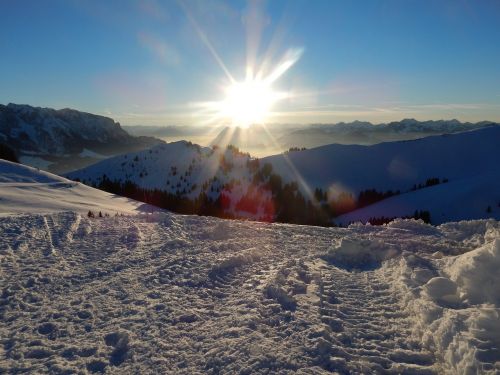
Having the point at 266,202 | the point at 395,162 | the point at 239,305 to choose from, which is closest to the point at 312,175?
the point at 266,202

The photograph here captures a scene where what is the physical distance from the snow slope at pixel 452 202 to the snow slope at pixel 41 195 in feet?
76.5

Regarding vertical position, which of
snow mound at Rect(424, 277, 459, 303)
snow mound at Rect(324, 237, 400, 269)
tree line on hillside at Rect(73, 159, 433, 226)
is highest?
snow mound at Rect(424, 277, 459, 303)

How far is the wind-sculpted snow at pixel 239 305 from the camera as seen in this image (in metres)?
4.88

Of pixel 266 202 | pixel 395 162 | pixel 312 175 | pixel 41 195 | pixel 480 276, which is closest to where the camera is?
pixel 480 276

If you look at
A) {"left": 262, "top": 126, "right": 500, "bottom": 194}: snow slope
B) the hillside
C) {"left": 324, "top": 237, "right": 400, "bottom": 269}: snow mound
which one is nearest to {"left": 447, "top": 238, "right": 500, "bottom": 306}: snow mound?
{"left": 324, "top": 237, "right": 400, "bottom": 269}: snow mound

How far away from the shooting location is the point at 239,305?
6.55m

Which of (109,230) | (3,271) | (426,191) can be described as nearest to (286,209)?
(426,191)

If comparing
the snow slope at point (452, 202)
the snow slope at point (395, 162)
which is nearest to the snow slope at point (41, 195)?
the snow slope at point (452, 202)

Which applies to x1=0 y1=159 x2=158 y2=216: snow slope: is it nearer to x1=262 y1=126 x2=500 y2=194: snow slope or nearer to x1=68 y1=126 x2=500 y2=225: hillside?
x1=68 y1=126 x2=500 y2=225: hillside

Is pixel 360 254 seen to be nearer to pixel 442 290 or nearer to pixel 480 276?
pixel 442 290

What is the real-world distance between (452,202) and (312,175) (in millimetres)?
32363

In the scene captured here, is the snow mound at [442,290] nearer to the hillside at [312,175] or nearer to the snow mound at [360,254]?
the snow mound at [360,254]

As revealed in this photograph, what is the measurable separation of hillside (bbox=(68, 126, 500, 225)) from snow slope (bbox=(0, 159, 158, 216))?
18178mm

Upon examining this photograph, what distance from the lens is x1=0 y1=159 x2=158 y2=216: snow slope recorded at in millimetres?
14584
